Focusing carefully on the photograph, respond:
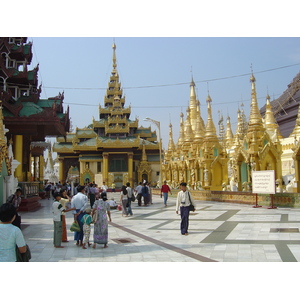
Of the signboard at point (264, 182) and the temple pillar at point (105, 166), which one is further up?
the temple pillar at point (105, 166)

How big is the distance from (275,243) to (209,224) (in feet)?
12.6

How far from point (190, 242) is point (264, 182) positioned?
8.28 metres

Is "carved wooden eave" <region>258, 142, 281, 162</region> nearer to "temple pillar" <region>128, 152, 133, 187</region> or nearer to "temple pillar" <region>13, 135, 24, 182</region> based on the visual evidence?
"temple pillar" <region>13, 135, 24, 182</region>

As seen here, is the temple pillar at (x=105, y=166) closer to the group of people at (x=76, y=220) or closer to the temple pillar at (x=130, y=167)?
the temple pillar at (x=130, y=167)

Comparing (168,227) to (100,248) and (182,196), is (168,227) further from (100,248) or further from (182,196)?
(100,248)

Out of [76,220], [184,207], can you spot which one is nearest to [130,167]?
[184,207]

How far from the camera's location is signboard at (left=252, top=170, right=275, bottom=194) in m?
16.0

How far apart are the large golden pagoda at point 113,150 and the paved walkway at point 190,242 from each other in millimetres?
32785

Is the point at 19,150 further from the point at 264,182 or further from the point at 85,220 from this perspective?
the point at 85,220

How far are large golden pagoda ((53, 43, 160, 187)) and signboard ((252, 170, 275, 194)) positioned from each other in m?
29.2

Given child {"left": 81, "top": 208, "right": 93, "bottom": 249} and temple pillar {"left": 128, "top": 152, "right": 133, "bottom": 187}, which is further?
temple pillar {"left": 128, "top": 152, "right": 133, "bottom": 187}

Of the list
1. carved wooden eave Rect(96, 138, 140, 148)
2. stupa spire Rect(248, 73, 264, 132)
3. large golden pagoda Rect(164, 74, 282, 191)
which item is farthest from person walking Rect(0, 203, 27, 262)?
carved wooden eave Rect(96, 138, 140, 148)

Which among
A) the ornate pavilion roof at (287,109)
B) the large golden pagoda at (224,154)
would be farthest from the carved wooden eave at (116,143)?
the ornate pavilion roof at (287,109)

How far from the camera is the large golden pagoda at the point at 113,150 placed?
4623cm
